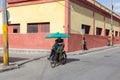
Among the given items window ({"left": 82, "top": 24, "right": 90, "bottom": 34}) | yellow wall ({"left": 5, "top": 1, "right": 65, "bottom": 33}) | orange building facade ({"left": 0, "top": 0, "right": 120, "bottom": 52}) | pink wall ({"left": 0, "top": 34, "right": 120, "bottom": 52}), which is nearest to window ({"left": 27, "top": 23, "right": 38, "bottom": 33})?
orange building facade ({"left": 0, "top": 0, "right": 120, "bottom": 52})

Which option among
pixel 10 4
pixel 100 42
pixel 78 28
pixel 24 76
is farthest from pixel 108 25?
pixel 24 76

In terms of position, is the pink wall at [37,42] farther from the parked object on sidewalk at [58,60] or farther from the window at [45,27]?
the parked object on sidewalk at [58,60]

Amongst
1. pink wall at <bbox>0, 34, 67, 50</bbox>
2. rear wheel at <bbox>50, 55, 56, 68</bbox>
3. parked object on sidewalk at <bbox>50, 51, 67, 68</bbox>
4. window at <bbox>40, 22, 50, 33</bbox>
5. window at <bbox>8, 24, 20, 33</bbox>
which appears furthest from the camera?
window at <bbox>8, 24, 20, 33</bbox>

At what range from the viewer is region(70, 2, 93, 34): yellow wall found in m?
29.0

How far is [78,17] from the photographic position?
30484 millimetres

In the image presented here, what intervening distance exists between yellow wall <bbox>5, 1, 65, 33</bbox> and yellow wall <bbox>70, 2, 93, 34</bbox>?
1.20 meters

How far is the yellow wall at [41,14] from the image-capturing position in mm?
28219

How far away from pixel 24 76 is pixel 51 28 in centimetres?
1658

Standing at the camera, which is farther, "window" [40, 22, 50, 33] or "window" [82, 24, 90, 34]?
"window" [82, 24, 90, 34]

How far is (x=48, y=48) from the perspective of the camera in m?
27.7

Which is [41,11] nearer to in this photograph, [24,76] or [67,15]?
[67,15]

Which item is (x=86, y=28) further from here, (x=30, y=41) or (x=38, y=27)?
(x=30, y=41)

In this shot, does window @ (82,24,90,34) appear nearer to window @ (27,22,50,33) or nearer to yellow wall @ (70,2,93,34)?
yellow wall @ (70,2,93,34)

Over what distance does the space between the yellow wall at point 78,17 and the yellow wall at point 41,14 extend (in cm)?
120
